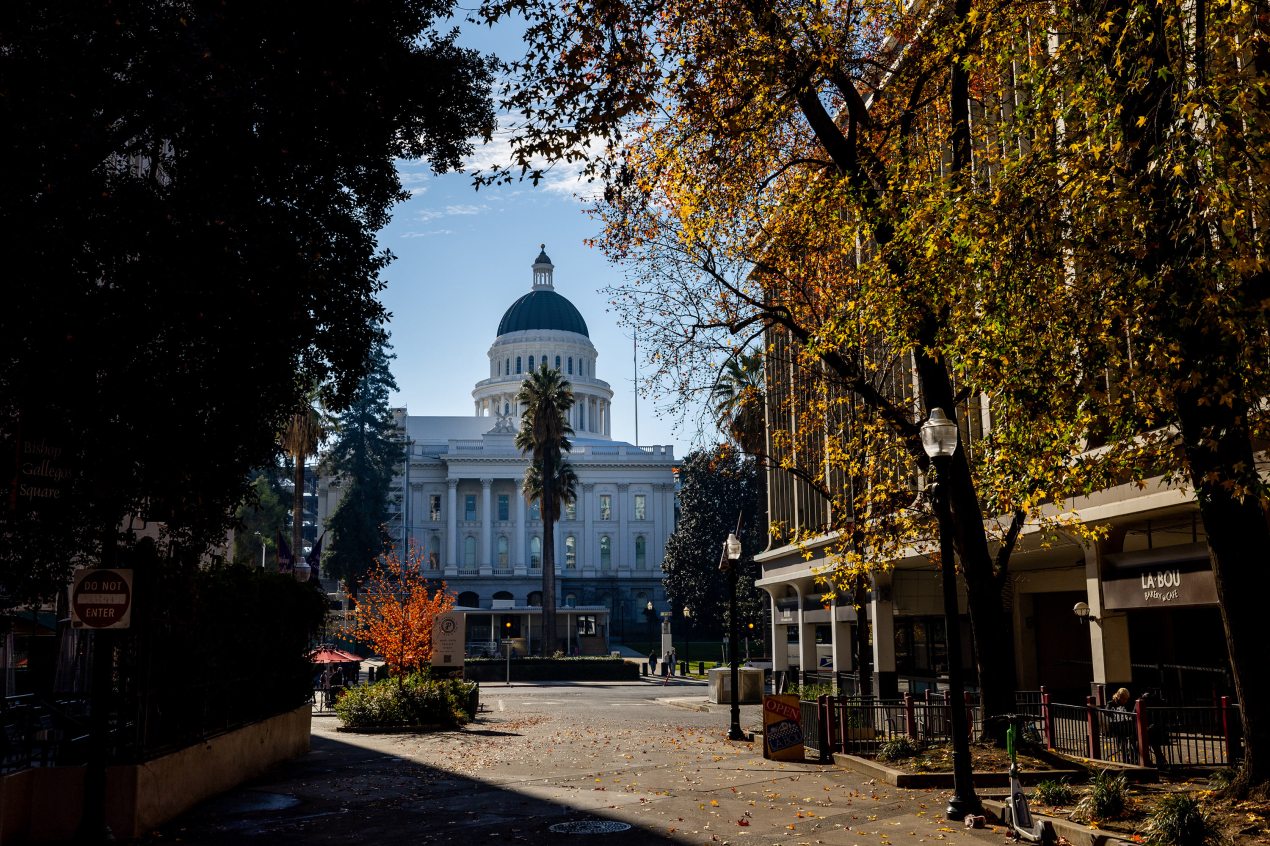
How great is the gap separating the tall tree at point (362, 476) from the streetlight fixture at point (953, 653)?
72.9m

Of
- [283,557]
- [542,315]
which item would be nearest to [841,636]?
[283,557]

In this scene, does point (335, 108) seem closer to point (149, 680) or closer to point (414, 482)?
point (149, 680)

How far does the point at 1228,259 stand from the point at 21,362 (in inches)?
459

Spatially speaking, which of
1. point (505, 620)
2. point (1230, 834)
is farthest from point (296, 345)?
point (505, 620)

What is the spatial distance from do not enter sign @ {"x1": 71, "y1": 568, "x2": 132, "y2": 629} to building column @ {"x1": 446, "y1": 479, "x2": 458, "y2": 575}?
110 meters

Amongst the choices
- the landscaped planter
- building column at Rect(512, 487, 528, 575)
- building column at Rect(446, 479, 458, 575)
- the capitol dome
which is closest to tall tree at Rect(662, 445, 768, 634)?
the landscaped planter

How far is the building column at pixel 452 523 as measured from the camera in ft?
398

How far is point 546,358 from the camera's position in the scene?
144m

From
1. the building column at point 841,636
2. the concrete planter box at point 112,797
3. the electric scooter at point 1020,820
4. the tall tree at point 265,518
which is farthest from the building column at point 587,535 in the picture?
the electric scooter at point 1020,820

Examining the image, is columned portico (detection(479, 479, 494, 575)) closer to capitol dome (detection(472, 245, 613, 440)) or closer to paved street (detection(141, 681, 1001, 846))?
capitol dome (detection(472, 245, 613, 440))

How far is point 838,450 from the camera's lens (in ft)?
66.5

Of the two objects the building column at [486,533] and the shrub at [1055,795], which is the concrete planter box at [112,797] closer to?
the shrub at [1055,795]

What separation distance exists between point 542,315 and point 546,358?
710 cm

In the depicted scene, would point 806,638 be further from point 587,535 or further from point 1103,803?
point 587,535
